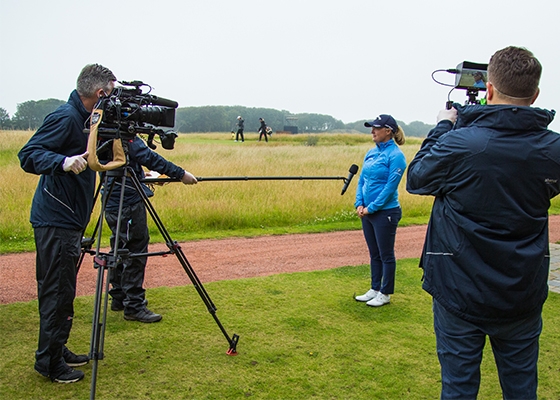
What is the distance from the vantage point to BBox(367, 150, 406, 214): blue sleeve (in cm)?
518

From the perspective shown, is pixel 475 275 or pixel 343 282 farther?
pixel 343 282

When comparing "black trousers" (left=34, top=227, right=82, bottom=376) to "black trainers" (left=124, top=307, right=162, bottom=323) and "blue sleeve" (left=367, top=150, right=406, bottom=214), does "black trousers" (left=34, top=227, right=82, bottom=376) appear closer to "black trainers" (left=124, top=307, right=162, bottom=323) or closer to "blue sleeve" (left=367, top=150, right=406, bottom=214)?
"black trainers" (left=124, top=307, right=162, bottom=323)

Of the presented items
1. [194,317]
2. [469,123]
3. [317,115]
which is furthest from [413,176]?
[317,115]

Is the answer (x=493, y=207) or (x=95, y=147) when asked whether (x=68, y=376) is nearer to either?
(x=95, y=147)

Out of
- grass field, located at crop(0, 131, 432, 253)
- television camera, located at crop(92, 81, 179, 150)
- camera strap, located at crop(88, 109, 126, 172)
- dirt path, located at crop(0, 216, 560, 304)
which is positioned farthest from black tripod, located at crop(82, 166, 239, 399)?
grass field, located at crop(0, 131, 432, 253)

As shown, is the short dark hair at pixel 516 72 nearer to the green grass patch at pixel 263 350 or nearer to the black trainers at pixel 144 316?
the green grass patch at pixel 263 350

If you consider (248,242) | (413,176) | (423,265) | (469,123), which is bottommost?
(248,242)

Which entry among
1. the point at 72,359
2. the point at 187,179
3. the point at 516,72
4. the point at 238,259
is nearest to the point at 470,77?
the point at 516,72

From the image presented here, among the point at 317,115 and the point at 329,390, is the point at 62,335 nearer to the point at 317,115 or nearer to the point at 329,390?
the point at 329,390

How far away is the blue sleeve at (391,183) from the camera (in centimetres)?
518

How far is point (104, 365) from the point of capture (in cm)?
397

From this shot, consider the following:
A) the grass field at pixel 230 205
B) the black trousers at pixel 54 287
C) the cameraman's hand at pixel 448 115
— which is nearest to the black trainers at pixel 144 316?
the black trousers at pixel 54 287

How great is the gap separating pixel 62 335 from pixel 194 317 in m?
1.58

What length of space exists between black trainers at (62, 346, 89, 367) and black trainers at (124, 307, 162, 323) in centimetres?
90
